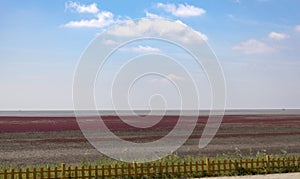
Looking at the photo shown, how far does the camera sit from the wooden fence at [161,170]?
1775cm

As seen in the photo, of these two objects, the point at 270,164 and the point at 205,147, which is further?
the point at 205,147

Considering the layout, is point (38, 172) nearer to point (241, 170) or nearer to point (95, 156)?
point (241, 170)

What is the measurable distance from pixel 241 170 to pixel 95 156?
13727mm

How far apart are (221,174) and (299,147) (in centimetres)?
1945

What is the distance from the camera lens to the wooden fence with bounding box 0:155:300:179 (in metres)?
17.8

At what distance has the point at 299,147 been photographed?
3653 cm

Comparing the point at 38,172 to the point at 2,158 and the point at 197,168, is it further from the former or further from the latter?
the point at 2,158

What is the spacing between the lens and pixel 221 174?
19.6 metres

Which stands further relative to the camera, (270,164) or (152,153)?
(152,153)

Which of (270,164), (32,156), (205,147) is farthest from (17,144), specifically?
(270,164)

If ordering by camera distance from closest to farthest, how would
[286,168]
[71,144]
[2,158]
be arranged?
[286,168]
[2,158]
[71,144]

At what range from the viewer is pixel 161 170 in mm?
19188

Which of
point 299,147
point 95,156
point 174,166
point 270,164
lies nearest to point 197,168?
point 174,166

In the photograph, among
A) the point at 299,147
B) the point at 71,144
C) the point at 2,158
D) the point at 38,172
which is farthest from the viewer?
the point at 71,144
